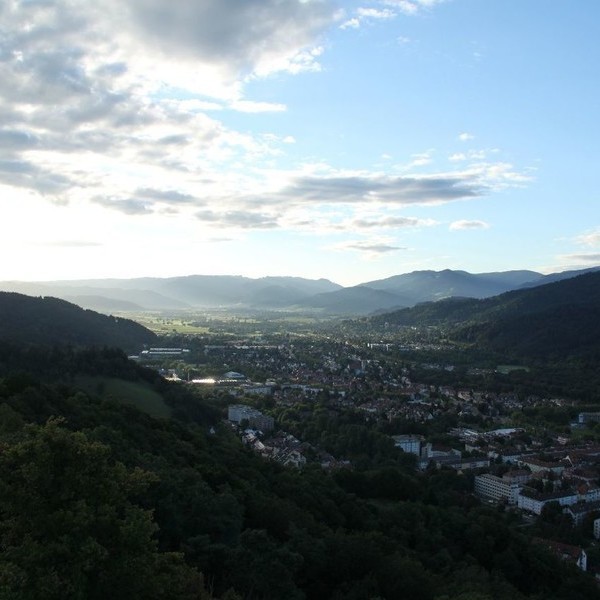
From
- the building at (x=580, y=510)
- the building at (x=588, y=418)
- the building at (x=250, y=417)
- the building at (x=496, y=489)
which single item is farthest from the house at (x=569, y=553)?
the building at (x=588, y=418)

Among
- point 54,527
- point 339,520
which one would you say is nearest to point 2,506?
point 54,527

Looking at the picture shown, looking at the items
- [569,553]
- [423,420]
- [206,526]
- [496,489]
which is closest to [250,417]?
[423,420]

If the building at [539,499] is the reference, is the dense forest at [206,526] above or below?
above

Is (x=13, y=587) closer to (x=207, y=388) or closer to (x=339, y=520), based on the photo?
(x=339, y=520)

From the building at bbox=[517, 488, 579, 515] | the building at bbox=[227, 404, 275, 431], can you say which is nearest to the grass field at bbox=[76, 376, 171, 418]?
the building at bbox=[227, 404, 275, 431]

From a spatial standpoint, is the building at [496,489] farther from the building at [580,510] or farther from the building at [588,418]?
the building at [588,418]

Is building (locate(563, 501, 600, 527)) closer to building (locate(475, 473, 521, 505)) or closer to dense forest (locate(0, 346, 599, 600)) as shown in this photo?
building (locate(475, 473, 521, 505))
